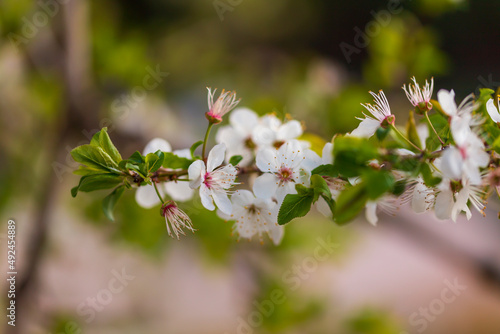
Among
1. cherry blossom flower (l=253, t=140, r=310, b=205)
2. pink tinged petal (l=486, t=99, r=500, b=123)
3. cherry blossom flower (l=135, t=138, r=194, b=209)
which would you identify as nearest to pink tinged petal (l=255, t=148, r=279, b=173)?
cherry blossom flower (l=253, t=140, r=310, b=205)

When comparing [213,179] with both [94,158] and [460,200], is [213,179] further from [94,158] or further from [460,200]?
[460,200]

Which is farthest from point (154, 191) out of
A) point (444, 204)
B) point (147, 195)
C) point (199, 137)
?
point (199, 137)

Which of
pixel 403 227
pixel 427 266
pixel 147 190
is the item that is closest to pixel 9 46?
pixel 147 190

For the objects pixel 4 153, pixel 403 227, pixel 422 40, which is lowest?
pixel 403 227

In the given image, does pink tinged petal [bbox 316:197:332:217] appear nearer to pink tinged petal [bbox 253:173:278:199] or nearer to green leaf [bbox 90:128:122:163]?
pink tinged petal [bbox 253:173:278:199]

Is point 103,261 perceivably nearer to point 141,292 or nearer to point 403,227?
point 141,292

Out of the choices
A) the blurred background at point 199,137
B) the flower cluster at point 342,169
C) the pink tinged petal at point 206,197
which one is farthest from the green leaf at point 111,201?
the blurred background at point 199,137
